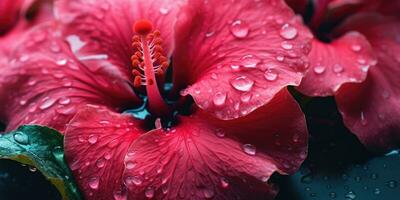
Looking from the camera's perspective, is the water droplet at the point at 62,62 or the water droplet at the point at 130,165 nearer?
the water droplet at the point at 130,165

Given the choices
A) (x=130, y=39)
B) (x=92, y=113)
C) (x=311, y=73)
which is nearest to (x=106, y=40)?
(x=130, y=39)

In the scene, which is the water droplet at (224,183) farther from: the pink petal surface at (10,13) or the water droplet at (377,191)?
the pink petal surface at (10,13)

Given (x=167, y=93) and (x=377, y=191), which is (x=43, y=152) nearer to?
(x=167, y=93)

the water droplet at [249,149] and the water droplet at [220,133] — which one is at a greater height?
the water droplet at [220,133]

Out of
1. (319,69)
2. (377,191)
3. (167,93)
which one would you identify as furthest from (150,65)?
(377,191)

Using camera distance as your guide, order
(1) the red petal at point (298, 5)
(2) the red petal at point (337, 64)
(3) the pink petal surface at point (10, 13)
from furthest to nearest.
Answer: (3) the pink petal surface at point (10, 13) < (1) the red petal at point (298, 5) < (2) the red petal at point (337, 64)

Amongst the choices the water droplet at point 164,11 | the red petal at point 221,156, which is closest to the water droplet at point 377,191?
the red petal at point 221,156

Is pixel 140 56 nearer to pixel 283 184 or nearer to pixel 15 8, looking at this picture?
pixel 283 184
